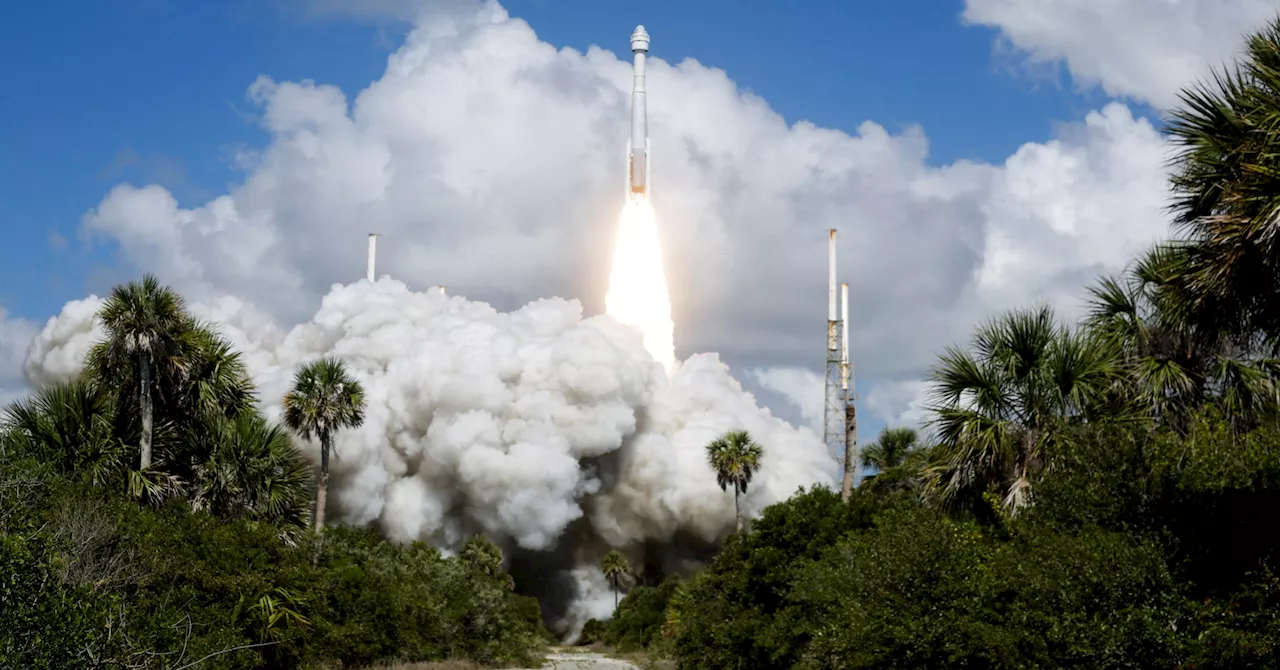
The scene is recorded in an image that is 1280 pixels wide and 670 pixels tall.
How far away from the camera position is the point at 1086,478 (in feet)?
68.0

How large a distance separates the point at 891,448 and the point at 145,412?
3870 cm

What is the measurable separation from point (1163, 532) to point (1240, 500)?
1.15 m

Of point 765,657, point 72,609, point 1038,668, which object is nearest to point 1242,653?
point 1038,668

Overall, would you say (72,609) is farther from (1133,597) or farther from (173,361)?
(173,361)

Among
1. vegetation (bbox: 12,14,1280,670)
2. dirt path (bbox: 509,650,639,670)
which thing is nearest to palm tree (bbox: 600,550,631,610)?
dirt path (bbox: 509,650,639,670)

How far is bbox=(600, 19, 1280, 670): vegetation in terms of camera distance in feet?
48.7

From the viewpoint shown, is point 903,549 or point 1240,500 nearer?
point 1240,500

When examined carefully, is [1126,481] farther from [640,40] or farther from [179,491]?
[640,40]

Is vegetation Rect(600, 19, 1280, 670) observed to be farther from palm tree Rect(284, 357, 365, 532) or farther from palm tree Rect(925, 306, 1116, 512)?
palm tree Rect(284, 357, 365, 532)

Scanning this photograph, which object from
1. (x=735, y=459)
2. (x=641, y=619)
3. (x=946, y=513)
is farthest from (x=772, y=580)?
(x=641, y=619)

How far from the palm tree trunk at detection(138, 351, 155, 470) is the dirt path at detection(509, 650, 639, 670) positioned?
2821cm

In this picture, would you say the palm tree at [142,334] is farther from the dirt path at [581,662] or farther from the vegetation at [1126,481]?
the dirt path at [581,662]

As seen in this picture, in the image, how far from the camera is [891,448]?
61.5 m

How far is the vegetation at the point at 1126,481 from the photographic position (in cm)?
1484
